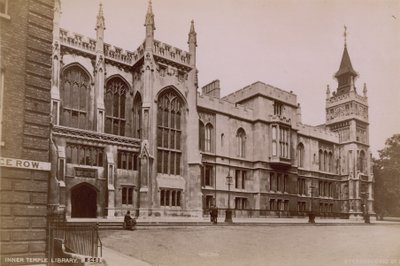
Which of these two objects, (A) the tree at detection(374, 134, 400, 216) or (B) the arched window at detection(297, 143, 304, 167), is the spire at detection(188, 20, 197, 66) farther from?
(A) the tree at detection(374, 134, 400, 216)

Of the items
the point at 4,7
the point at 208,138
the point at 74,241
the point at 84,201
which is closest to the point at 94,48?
the point at 84,201

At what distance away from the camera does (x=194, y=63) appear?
120 feet

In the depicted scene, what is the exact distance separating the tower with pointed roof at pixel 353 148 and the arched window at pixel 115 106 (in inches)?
1263

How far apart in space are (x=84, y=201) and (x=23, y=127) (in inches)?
683

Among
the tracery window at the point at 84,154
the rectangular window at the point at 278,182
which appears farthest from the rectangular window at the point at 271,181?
the tracery window at the point at 84,154

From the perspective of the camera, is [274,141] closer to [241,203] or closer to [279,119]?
[279,119]

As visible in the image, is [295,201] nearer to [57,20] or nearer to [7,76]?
[57,20]

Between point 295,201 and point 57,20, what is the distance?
30.0 meters

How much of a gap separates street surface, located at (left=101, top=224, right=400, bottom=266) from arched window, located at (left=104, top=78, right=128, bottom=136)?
45.3 feet

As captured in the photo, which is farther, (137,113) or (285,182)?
(285,182)

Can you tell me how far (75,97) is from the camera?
32312 millimetres

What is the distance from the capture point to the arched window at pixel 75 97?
31562 mm

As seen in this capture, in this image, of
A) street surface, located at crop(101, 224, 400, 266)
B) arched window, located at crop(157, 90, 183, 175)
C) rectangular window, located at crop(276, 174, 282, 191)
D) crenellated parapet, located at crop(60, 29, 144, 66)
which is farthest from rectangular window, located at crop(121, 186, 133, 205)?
rectangular window, located at crop(276, 174, 282, 191)

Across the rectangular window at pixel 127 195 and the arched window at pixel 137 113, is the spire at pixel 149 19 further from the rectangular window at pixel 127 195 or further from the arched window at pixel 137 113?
the rectangular window at pixel 127 195
